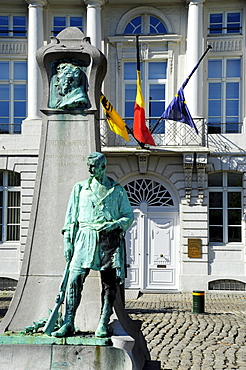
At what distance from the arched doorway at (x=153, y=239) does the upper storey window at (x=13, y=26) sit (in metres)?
6.71

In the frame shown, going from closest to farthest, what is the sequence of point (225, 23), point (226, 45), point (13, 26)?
point (226, 45), point (225, 23), point (13, 26)

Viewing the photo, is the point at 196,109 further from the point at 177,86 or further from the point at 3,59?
the point at 3,59

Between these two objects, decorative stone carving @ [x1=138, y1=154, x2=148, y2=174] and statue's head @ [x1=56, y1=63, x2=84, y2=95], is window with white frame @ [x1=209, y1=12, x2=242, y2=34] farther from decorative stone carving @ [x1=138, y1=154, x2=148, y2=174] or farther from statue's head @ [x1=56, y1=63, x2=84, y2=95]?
statue's head @ [x1=56, y1=63, x2=84, y2=95]

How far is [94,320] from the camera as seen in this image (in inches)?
278

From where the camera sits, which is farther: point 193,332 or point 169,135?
point 169,135

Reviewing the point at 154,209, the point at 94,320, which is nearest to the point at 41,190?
the point at 94,320

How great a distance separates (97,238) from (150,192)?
16.4m

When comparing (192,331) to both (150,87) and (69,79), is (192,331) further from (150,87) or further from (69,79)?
(150,87)

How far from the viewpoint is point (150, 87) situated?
2327 cm

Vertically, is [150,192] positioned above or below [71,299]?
above

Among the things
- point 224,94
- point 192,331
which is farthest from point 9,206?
point 192,331

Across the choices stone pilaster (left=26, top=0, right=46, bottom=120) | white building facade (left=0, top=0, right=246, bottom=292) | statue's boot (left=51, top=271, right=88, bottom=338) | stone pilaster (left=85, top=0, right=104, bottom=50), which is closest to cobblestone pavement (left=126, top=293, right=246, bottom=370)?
statue's boot (left=51, top=271, right=88, bottom=338)

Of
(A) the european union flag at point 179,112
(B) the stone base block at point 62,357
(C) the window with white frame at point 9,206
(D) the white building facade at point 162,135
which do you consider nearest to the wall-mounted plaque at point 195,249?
(D) the white building facade at point 162,135

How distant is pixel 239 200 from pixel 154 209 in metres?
2.85
